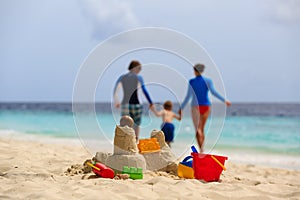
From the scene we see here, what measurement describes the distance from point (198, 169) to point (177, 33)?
154cm

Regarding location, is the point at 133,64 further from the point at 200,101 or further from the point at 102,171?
the point at 102,171

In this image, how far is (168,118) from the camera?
624 cm

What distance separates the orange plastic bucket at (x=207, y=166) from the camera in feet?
15.0

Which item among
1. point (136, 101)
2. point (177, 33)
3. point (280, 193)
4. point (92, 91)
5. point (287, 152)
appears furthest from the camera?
point (287, 152)

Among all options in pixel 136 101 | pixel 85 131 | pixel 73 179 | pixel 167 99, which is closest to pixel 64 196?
pixel 73 179

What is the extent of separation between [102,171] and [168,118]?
2117 millimetres

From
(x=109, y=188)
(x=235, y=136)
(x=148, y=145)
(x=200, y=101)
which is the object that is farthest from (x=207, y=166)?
(x=235, y=136)

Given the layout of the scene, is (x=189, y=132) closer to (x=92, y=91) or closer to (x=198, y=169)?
(x=198, y=169)

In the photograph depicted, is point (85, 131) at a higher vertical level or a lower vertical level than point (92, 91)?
lower

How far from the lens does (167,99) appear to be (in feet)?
18.7

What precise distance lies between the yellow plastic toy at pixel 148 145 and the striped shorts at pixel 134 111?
1.58m

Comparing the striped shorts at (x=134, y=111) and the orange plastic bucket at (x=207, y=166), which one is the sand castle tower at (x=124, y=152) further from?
the striped shorts at (x=134, y=111)

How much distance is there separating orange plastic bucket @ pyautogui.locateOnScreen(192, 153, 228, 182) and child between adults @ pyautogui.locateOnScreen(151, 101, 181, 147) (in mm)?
1458

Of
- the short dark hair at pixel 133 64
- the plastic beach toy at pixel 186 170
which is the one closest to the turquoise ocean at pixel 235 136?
the plastic beach toy at pixel 186 170
